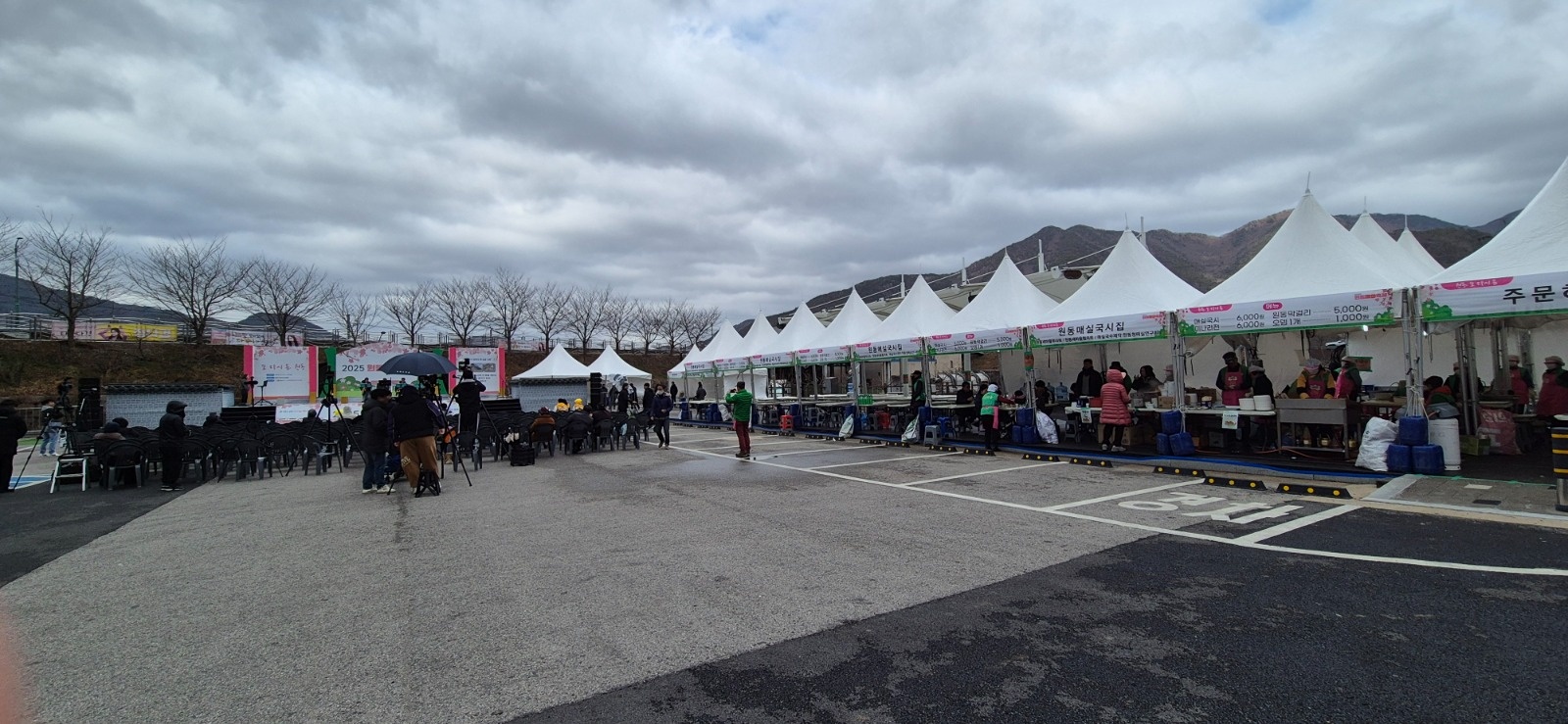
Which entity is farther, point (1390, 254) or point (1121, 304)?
point (1390, 254)

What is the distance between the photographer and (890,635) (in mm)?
3629

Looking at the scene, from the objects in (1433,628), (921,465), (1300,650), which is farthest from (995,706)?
(921,465)

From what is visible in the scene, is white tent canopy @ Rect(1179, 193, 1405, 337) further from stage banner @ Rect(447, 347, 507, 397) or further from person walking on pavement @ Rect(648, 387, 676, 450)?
stage banner @ Rect(447, 347, 507, 397)

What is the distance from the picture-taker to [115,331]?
36000mm

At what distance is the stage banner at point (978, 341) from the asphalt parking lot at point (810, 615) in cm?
581

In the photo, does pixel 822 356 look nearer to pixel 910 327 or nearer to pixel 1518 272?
pixel 910 327

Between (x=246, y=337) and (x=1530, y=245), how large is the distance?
179ft

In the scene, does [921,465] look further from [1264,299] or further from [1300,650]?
[1300,650]

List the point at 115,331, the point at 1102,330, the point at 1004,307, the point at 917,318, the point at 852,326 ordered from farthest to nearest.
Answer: the point at 115,331 < the point at 852,326 < the point at 917,318 < the point at 1004,307 < the point at 1102,330

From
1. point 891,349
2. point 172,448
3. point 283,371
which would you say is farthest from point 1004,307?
point 283,371

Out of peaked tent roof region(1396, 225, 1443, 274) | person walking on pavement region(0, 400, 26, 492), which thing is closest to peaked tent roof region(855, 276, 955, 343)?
peaked tent roof region(1396, 225, 1443, 274)

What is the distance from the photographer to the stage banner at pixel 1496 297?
724 cm

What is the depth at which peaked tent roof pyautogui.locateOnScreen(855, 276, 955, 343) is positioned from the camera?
16.2 m

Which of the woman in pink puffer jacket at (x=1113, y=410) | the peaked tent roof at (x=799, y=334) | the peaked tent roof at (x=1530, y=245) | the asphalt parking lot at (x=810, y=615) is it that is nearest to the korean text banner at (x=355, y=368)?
the peaked tent roof at (x=799, y=334)
